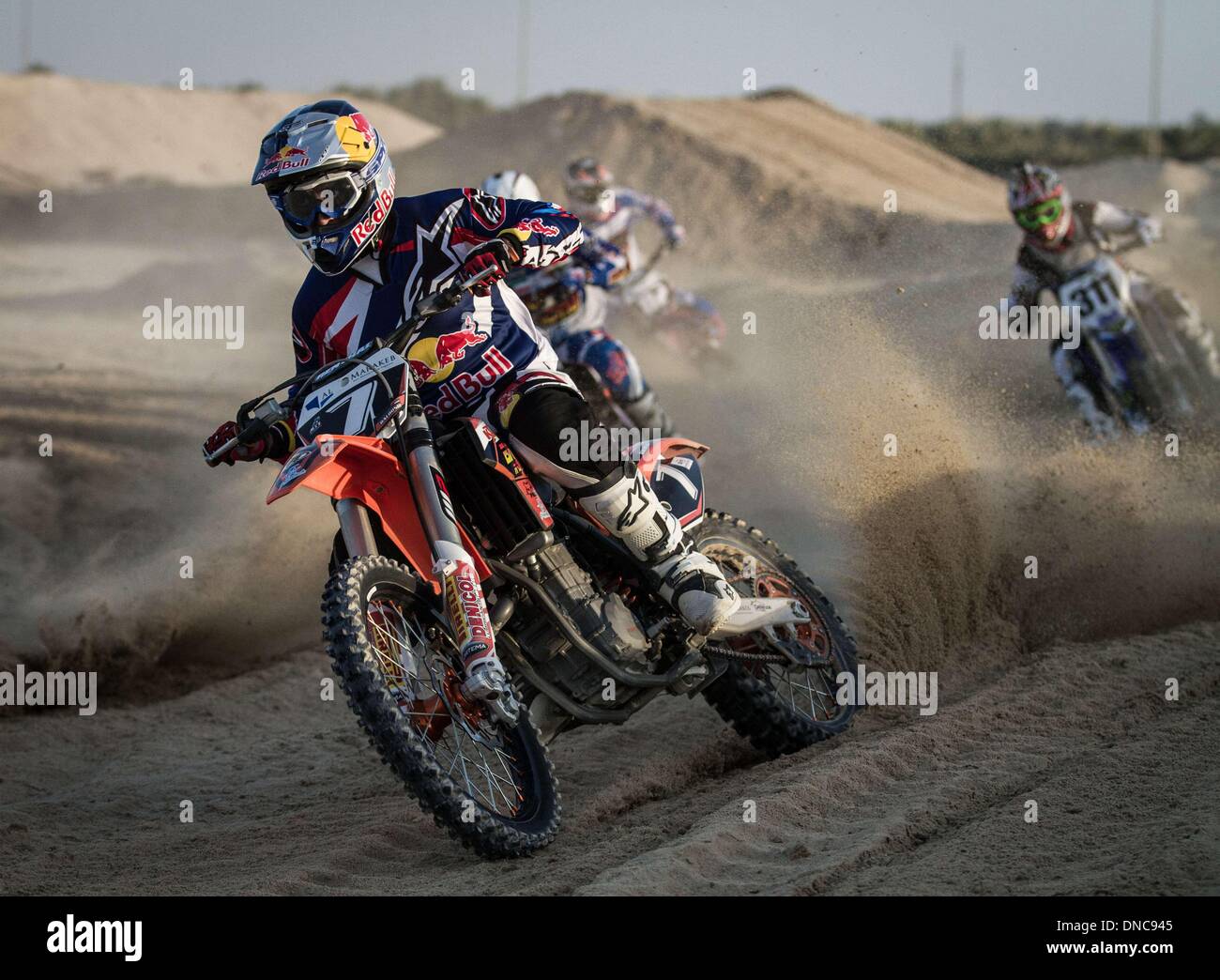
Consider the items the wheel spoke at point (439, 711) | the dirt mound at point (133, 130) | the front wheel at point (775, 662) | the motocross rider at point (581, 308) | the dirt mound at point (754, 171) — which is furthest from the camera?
the dirt mound at point (133, 130)

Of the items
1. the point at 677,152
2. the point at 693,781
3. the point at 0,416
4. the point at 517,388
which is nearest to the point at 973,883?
the point at 693,781

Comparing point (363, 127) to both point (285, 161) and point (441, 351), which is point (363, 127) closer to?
point (285, 161)

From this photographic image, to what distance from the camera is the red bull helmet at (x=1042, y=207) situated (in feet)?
36.3

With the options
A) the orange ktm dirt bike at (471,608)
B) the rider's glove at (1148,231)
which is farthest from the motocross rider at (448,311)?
the rider's glove at (1148,231)

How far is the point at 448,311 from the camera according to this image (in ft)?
17.1

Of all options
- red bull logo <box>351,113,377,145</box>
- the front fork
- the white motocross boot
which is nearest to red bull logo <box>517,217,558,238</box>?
red bull logo <box>351,113,377,145</box>

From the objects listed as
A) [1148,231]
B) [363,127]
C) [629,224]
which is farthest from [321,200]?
[629,224]

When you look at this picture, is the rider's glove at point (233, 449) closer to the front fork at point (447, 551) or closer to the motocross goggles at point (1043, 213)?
the front fork at point (447, 551)

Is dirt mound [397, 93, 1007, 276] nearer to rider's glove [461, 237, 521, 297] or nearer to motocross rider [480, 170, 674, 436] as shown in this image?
motocross rider [480, 170, 674, 436]

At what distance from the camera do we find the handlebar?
15.8 feet

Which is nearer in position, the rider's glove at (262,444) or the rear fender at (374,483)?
the rear fender at (374,483)

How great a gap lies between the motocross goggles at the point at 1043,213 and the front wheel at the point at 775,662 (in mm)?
5986

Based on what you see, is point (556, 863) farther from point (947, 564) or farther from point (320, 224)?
point (947, 564)

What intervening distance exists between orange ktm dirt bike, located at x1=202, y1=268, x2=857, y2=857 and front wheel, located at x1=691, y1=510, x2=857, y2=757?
0.02m
